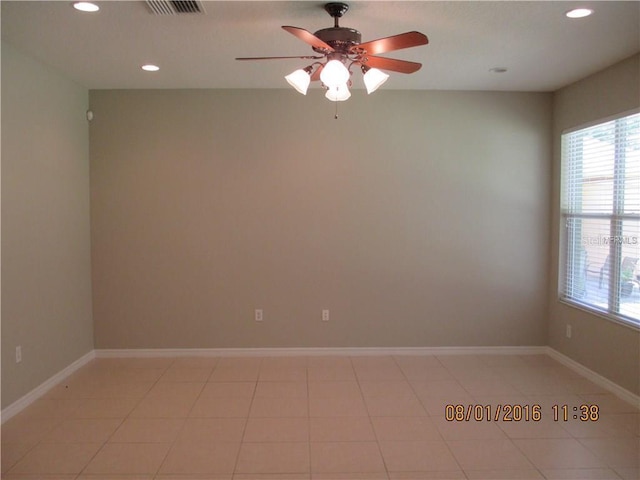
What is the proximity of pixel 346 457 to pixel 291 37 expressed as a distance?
103 inches

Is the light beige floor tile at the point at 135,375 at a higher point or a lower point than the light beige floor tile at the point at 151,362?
lower

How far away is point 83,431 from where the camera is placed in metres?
3.05

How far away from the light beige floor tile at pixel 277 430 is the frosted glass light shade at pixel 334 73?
2138mm

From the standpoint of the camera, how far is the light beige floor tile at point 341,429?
2.97 meters

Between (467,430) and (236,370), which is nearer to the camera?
(467,430)

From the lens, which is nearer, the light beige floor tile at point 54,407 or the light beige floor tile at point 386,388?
the light beige floor tile at point 54,407

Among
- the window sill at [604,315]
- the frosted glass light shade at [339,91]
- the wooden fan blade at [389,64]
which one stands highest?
the wooden fan blade at [389,64]

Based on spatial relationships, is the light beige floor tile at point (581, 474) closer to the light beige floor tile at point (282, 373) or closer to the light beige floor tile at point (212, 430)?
the light beige floor tile at point (212, 430)

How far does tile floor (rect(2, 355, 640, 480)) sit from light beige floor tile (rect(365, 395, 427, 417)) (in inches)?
0.6

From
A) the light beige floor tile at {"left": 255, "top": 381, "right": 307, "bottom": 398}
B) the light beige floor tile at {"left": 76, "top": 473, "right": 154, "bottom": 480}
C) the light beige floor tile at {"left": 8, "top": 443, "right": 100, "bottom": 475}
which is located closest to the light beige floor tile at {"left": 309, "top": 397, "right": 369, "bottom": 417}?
the light beige floor tile at {"left": 255, "top": 381, "right": 307, "bottom": 398}

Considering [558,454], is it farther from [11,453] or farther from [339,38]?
[11,453]

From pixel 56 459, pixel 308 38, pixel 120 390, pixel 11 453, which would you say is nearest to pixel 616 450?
pixel 308 38

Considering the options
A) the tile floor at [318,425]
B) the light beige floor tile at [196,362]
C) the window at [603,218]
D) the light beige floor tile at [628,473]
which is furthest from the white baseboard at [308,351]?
the light beige floor tile at [628,473]

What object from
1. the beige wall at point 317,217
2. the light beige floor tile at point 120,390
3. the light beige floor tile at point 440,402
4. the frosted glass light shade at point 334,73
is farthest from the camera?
the beige wall at point 317,217
